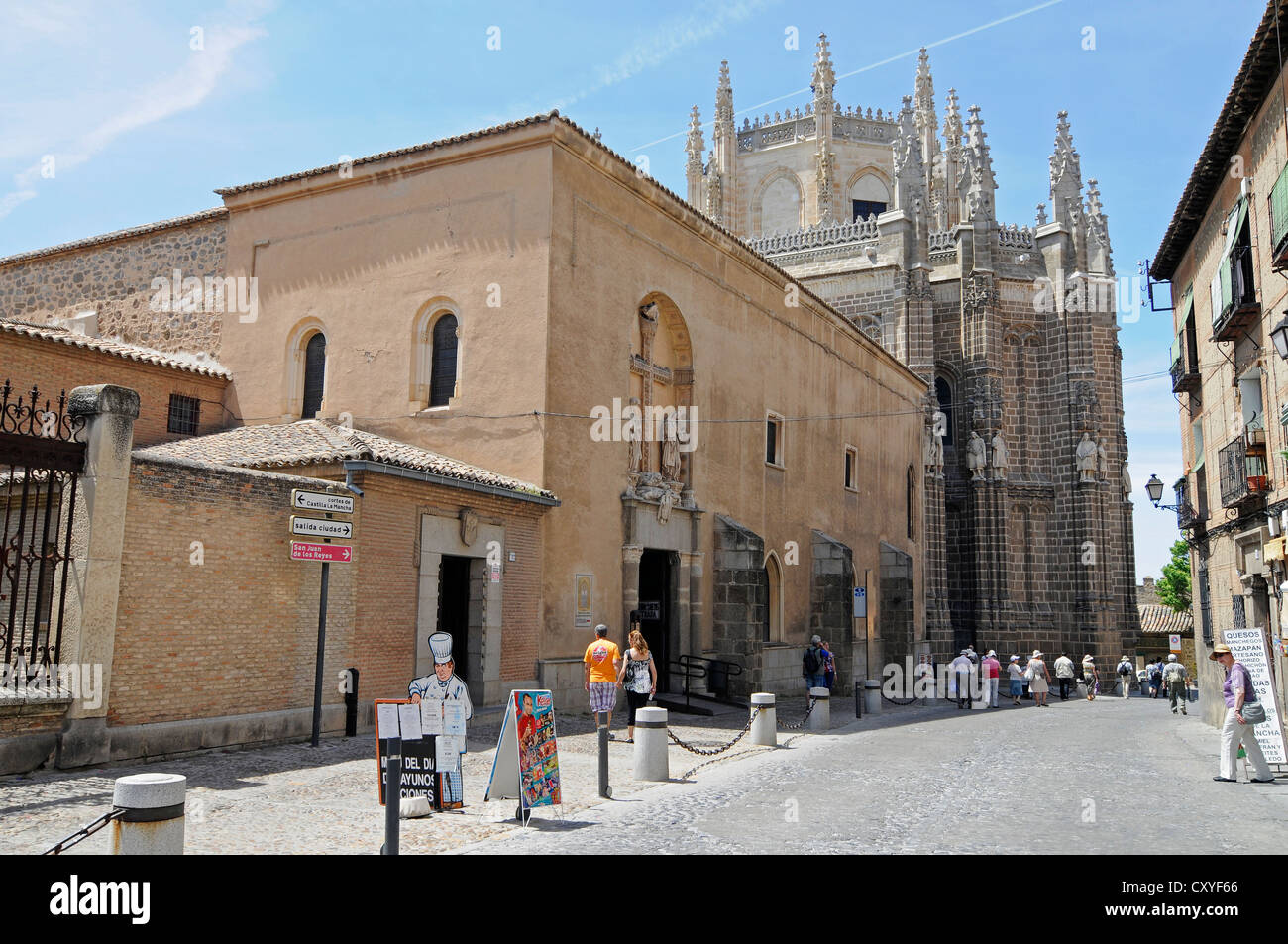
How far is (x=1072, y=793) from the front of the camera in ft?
35.5

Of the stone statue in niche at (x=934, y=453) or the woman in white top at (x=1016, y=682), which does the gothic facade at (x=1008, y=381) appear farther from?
the woman in white top at (x=1016, y=682)

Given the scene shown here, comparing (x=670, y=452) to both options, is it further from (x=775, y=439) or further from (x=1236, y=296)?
(x=1236, y=296)

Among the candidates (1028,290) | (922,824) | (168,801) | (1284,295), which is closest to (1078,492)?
(1028,290)

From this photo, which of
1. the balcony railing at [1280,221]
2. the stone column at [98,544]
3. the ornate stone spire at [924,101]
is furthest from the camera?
the ornate stone spire at [924,101]

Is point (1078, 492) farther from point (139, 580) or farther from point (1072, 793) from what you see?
point (139, 580)

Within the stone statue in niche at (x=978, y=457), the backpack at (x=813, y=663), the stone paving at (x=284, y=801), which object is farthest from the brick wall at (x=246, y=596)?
the stone statue in niche at (x=978, y=457)

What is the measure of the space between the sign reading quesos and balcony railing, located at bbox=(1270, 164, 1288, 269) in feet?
40.3

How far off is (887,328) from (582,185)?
23697 mm

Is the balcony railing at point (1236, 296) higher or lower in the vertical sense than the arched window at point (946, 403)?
lower

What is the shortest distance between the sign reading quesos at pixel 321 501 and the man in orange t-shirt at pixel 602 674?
3.42 meters

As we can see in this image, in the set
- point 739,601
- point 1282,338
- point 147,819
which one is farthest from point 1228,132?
point 147,819

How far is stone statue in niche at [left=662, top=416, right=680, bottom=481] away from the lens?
20031 mm

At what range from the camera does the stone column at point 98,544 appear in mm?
9984
